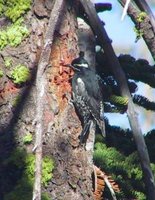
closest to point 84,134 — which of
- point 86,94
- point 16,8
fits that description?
point 16,8

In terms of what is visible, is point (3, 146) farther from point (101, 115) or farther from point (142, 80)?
point (142, 80)

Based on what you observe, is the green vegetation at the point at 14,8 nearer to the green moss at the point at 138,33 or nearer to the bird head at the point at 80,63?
the bird head at the point at 80,63

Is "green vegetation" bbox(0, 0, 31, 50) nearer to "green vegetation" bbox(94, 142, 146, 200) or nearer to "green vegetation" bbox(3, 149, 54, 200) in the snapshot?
"green vegetation" bbox(3, 149, 54, 200)

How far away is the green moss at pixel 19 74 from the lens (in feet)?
9.22

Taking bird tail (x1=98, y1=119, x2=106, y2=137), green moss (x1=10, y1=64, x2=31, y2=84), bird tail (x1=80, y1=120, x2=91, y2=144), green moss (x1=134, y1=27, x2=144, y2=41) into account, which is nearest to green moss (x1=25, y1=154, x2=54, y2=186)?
bird tail (x1=80, y1=120, x2=91, y2=144)

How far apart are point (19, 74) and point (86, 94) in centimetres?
103

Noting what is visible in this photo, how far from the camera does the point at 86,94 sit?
3.79m

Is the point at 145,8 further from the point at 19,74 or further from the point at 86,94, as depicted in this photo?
the point at 19,74

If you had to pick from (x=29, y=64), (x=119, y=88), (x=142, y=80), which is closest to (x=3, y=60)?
(x=29, y=64)

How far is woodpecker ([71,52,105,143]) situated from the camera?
2.99m

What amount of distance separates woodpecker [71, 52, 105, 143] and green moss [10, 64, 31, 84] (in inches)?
9.9

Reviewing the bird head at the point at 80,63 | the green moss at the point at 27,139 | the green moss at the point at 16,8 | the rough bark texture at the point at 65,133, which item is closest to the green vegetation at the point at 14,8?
the green moss at the point at 16,8

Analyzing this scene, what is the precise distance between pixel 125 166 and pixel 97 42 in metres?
0.72

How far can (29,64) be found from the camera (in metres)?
2.87
